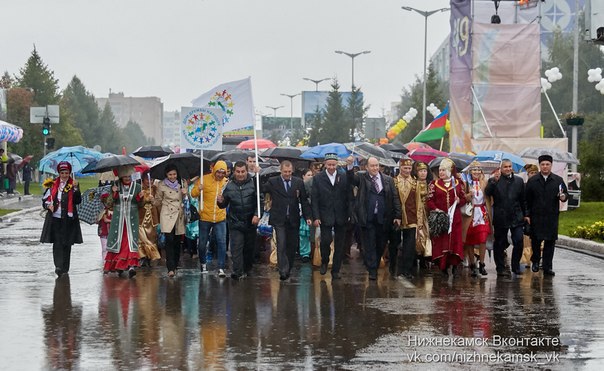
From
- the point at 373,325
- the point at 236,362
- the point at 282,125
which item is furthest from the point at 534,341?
the point at 282,125

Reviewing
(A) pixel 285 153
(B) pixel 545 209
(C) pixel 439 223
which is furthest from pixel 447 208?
(A) pixel 285 153

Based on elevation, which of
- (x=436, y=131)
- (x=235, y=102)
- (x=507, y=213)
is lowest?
(x=507, y=213)

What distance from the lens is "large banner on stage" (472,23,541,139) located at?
39.0 metres

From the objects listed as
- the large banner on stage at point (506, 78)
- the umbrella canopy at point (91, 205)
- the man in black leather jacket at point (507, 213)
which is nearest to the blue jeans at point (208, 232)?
the umbrella canopy at point (91, 205)

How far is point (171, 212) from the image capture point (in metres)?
16.7

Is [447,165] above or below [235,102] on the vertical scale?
below

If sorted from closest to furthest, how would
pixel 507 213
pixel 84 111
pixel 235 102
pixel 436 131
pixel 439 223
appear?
pixel 439 223 < pixel 507 213 < pixel 235 102 < pixel 436 131 < pixel 84 111

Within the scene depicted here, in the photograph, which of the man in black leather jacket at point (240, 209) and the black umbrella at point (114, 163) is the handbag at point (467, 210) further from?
the black umbrella at point (114, 163)

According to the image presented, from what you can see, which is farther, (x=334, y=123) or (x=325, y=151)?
(x=334, y=123)

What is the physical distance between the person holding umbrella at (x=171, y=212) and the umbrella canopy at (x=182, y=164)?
24.5 inches

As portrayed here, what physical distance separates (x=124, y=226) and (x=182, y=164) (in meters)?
2.46

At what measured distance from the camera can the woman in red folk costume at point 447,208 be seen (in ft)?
55.0

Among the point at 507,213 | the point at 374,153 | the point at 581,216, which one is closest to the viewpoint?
the point at 507,213

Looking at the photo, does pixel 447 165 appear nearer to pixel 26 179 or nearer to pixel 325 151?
pixel 325 151
